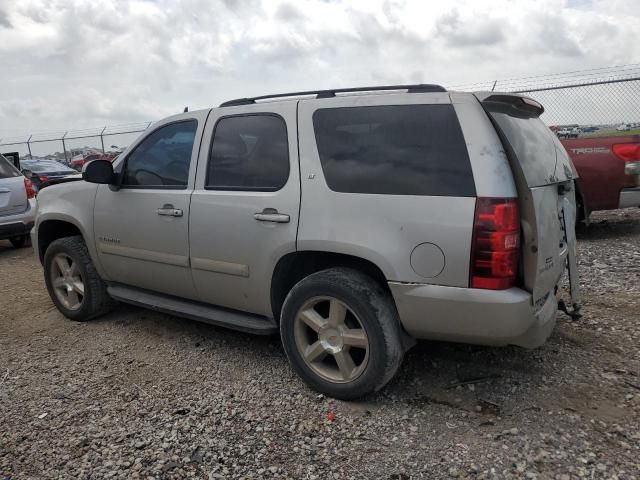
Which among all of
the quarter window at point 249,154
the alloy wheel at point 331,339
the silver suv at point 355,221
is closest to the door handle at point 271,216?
the silver suv at point 355,221

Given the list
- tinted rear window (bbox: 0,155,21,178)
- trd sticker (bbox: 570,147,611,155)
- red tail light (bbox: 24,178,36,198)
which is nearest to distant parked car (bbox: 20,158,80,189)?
tinted rear window (bbox: 0,155,21,178)

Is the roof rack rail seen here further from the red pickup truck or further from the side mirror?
A: the red pickup truck

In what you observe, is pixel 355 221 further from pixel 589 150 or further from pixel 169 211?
pixel 589 150

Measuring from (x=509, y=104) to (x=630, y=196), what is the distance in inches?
177

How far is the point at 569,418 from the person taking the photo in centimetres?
285

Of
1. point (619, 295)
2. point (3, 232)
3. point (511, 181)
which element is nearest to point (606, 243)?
point (619, 295)

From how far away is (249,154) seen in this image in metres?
3.50

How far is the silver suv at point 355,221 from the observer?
269 centimetres

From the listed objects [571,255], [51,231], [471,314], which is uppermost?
[51,231]

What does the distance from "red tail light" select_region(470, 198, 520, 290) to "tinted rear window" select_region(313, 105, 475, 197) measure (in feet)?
0.45

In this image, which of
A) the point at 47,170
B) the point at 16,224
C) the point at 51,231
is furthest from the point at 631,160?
the point at 47,170

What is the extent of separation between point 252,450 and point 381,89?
2.17 m

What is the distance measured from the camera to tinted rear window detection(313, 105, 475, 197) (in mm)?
2746

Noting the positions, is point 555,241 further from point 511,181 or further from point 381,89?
point 381,89
